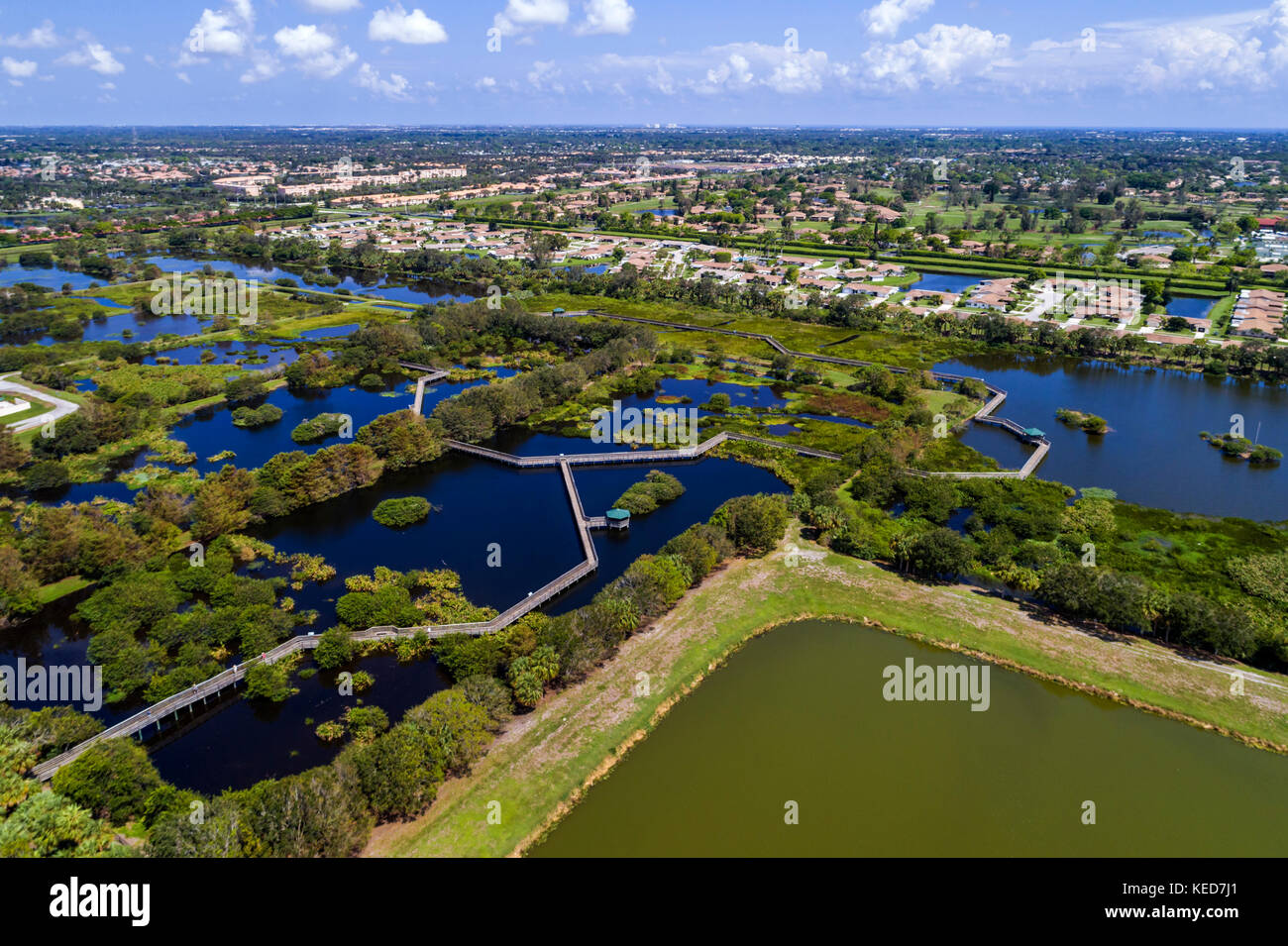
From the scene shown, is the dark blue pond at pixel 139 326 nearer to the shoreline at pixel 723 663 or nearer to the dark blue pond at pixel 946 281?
the shoreline at pixel 723 663

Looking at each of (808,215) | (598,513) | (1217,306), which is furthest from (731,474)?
(808,215)

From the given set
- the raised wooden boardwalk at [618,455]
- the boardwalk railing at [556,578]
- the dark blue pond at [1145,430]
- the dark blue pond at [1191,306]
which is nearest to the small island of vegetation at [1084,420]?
the dark blue pond at [1145,430]

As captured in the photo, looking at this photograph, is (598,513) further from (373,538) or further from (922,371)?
(922,371)

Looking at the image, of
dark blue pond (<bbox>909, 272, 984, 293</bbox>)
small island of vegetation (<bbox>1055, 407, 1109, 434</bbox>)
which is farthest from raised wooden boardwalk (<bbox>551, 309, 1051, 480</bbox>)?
dark blue pond (<bbox>909, 272, 984, 293</bbox>)

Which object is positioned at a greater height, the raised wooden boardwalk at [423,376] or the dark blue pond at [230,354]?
the dark blue pond at [230,354]

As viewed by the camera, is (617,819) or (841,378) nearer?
(617,819)

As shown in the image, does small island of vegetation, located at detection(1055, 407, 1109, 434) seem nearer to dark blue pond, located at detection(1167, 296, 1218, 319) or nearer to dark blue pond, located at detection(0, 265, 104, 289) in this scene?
dark blue pond, located at detection(1167, 296, 1218, 319)

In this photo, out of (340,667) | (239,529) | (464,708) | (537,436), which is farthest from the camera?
(537,436)
